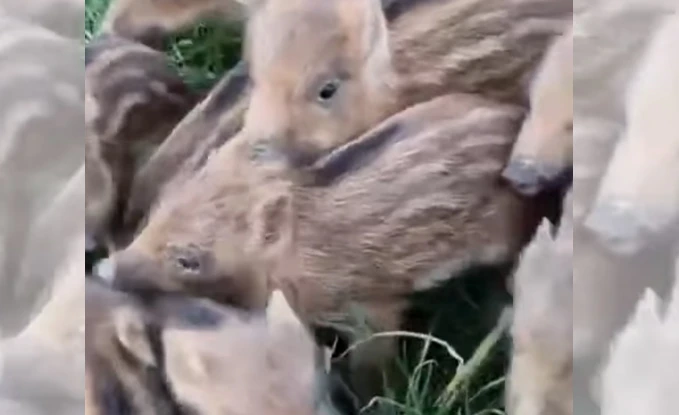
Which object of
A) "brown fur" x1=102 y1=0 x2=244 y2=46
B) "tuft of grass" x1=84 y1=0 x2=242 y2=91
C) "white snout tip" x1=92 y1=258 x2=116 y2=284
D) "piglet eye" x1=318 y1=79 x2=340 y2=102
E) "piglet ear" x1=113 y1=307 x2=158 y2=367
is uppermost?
"brown fur" x1=102 y1=0 x2=244 y2=46

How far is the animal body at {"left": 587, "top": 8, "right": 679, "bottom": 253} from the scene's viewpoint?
3.12 ft

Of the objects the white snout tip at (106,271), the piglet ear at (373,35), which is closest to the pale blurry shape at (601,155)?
the piglet ear at (373,35)

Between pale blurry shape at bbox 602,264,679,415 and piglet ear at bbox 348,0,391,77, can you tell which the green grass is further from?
piglet ear at bbox 348,0,391,77

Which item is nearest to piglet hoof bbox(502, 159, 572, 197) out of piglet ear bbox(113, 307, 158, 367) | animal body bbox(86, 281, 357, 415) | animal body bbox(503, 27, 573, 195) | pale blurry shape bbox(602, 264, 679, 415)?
animal body bbox(503, 27, 573, 195)

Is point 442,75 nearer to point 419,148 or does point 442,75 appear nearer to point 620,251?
point 419,148

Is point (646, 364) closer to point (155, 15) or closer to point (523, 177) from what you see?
point (523, 177)

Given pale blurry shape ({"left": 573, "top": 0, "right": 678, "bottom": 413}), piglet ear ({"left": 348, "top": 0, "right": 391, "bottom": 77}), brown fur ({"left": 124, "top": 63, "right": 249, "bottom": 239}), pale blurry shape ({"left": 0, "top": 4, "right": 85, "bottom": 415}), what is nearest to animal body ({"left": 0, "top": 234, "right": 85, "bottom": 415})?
pale blurry shape ({"left": 0, "top": 4, "right": 85, "bottom": 415})

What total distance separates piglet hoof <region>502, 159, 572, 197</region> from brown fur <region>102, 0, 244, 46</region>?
313 mm

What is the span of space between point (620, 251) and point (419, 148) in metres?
0.22

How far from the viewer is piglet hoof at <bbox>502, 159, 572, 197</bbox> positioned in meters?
0.96

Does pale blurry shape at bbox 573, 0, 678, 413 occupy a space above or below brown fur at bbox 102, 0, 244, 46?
below

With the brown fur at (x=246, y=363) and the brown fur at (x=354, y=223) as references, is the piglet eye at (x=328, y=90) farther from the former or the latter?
the brown fur at (x=246, y=363)

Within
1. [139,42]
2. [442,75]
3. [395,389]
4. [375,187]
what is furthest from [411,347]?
[139,42]

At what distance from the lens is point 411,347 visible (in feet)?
3.15
